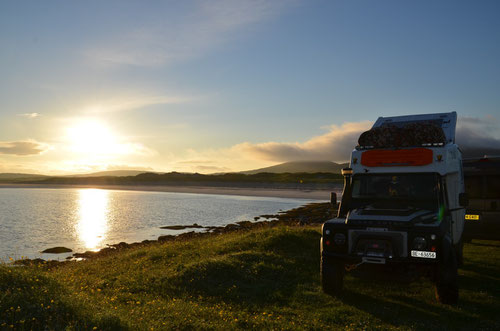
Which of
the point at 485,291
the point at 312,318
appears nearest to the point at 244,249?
the point at 312,318

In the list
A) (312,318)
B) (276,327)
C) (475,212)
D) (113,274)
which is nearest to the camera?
(276,327)

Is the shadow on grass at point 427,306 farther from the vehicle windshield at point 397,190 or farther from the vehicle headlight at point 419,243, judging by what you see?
the vehicle windshield at point 397,190

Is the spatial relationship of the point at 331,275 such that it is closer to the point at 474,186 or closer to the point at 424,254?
the point at 424,254

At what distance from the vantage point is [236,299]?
10734 mm

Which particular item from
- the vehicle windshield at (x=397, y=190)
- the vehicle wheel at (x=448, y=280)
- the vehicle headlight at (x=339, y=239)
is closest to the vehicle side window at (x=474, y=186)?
the vehicle windshield at (x=397, y=190)

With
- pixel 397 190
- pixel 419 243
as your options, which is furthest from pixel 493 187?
pixel 419 243

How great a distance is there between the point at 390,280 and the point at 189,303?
555 cm

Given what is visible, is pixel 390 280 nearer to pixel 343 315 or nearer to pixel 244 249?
pixel 343 315

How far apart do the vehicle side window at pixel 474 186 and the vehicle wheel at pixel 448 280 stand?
29.3 ft

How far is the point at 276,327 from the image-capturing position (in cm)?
820

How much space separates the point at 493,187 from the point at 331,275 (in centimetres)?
1083

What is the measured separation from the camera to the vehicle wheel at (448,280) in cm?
913

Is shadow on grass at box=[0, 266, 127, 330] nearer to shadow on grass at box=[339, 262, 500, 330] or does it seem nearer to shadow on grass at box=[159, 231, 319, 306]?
shadow on grass at box=[159, 231, 319, 306]

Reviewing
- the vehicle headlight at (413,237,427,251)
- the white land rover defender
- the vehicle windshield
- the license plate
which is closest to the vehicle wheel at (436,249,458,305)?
the white land rover defender
